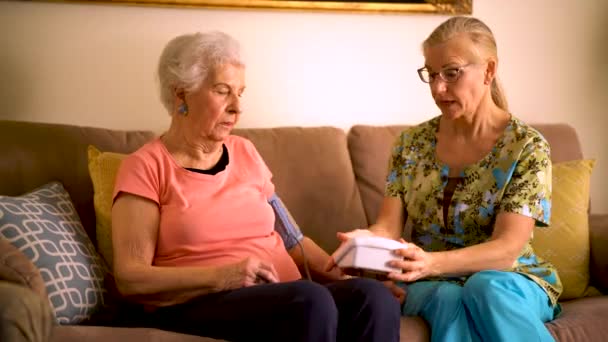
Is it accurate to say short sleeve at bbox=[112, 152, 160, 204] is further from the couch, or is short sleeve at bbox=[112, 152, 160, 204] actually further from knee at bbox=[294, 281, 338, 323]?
knee at bbox=[294, 281, 338, 323]

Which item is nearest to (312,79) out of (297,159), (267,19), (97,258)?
(267,19)

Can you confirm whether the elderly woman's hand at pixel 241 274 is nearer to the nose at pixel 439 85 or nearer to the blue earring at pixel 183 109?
the blue earring at pixel 183 109

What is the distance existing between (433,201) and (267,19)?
0.96 metres

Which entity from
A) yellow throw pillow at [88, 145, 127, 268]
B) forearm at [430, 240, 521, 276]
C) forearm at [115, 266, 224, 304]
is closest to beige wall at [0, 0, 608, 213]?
yellow throw pillow at [88, 145, 127, 268]

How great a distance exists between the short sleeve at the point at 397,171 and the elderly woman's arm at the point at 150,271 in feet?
1.63

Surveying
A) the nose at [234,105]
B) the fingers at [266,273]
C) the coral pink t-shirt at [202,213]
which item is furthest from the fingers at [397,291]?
the nose at [234,105]

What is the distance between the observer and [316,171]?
239cm

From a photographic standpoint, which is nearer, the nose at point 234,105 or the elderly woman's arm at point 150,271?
the elderly woman's arm at point 150,271

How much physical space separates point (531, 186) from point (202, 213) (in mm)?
806

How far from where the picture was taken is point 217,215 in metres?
1.87

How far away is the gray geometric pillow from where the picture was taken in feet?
5.61

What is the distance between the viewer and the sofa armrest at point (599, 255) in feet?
7.40

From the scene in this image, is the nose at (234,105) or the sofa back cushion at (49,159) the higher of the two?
the nose at (234,105)

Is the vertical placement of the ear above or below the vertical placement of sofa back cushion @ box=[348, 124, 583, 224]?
above
